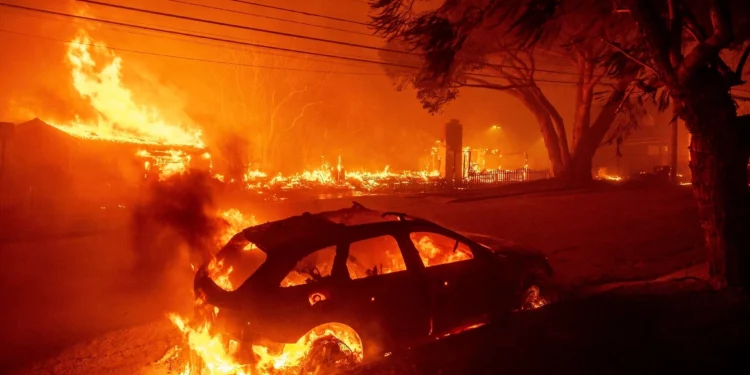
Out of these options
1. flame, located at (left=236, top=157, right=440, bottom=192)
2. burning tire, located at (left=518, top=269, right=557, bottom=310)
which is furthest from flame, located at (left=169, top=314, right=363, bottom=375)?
flame, located at (left=236, top=157, right=440, bottom=192)

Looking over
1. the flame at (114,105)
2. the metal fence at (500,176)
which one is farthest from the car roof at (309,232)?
the metal fence at (500,176)

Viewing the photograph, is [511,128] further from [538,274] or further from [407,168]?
[538,274]

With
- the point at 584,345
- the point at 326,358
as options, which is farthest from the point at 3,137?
the point at 584,345

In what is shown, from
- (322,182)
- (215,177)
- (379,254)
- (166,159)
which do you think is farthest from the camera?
(322,182)

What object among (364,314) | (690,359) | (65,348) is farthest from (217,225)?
(690,359)

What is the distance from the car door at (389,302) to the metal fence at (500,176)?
72.3 ft

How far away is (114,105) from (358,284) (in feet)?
84.5

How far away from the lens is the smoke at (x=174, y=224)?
7620 mm

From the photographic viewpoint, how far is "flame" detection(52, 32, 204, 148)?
25.3 m

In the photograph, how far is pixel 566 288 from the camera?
7621 millimetres

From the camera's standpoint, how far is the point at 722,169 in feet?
19.3

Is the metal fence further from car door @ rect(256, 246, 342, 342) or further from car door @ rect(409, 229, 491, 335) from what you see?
car door @ rect(256, 246, 342, 342)

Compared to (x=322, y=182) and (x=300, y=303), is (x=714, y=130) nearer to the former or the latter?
(x=300, y=303)

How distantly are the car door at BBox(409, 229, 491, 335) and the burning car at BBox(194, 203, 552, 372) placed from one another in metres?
0.01
